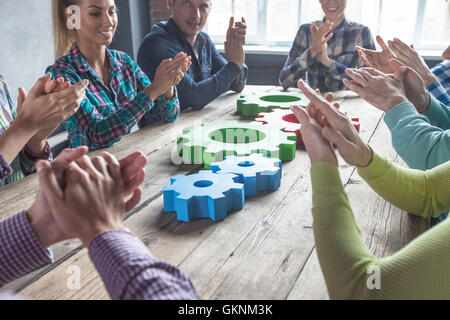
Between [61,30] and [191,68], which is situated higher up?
[61,30]

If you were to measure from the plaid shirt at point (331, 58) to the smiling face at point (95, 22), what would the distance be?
3.69 feet

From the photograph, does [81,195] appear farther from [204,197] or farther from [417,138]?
[417,138]

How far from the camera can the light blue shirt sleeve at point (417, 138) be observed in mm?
1110

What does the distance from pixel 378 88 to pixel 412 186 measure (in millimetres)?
412

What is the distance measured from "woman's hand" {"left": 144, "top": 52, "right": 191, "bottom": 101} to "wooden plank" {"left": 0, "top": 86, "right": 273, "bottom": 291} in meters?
0.16

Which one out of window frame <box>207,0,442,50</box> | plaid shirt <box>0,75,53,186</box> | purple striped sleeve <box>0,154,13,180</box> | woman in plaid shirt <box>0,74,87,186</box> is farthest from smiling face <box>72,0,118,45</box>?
window frame <box>207,0,442,50</box>

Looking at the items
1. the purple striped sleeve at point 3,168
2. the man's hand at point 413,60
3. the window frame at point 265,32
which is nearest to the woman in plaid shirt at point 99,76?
the purple striped sleeve at point 3,168

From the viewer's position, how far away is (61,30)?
1778 millimetres

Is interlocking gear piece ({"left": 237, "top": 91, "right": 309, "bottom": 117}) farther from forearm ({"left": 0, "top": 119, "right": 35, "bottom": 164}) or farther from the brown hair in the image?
forearm ({"left": 0, "top": 119, "right": 35, "bottom": 164})

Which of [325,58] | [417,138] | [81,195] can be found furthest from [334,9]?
[81,195]

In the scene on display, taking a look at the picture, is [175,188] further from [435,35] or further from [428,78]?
[435,35]

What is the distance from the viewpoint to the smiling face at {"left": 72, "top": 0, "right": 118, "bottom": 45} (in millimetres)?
1739

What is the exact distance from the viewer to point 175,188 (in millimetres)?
1067

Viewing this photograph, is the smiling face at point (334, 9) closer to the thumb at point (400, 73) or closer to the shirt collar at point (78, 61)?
the thumb at point (400, 73)
